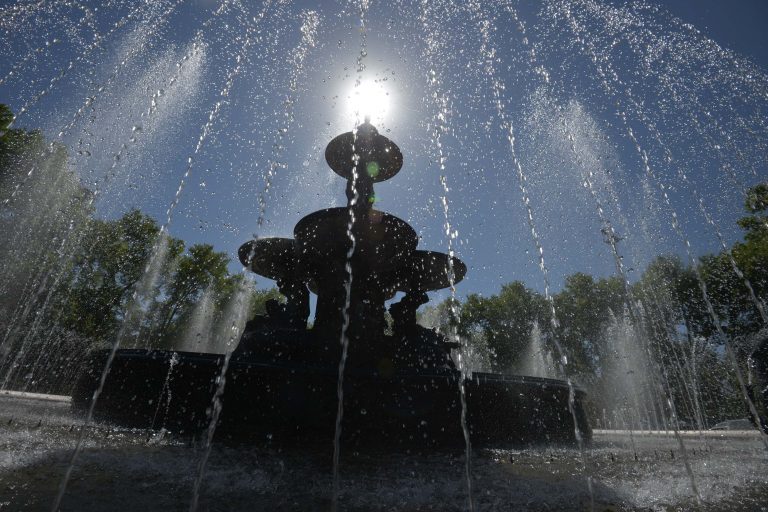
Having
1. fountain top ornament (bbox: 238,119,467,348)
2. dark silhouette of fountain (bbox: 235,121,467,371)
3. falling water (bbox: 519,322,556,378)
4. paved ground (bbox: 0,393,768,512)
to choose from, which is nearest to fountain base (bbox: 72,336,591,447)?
paved ground (bbox: 0,393,768,512)

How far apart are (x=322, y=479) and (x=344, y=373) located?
5.25 feet

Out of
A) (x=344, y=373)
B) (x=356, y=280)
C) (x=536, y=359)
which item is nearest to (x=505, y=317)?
(x=536, y=359)

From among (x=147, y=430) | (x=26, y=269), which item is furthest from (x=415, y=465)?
(x=26, y=269)

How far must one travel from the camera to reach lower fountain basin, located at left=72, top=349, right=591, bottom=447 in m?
4.50

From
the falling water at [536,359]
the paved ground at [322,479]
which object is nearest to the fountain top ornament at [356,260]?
the paved ground at [322,479]

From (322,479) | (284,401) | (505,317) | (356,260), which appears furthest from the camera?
(505,317)

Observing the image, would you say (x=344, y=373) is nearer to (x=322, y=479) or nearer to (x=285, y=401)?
(x=285, y=401)

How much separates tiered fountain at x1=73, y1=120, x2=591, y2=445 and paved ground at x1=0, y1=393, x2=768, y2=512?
40cm

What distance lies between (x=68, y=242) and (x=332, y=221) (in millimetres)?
24492

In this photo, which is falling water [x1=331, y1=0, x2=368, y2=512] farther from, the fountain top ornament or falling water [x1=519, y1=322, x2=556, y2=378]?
falling water [x1=519, y1=322, x2=556, y2=378]

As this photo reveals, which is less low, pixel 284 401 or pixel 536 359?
pixel 536 359

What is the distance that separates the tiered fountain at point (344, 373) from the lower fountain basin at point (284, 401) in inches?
0.5

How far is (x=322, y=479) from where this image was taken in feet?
9.92

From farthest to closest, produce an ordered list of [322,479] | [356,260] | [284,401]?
[356,260]
[284,401]
[322,479]
